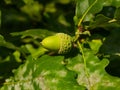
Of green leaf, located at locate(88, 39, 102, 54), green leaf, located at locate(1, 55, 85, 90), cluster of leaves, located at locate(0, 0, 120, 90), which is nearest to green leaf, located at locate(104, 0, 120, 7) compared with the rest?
cluster of leaves, located at locate(0, 0, 120, 90)

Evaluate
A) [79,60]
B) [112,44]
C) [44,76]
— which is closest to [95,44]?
[112,44]

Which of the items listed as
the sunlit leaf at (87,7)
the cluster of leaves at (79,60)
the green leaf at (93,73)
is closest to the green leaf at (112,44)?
the cluster of leaves at (79,60)

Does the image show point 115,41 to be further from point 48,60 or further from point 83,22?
point 48,60

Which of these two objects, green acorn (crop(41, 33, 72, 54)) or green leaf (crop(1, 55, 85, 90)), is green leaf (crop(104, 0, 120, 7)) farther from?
green leaf (crop(1, 55, 85, 90))

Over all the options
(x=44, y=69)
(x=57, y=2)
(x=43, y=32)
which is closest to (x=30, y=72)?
(x=44, y=69)

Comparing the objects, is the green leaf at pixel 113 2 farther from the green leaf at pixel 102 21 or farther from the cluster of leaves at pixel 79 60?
the green leaf at pixel 102 21

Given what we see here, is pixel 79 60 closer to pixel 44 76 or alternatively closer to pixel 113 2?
pixel 44 76

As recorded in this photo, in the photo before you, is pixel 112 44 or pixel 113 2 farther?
pixel 112 44
